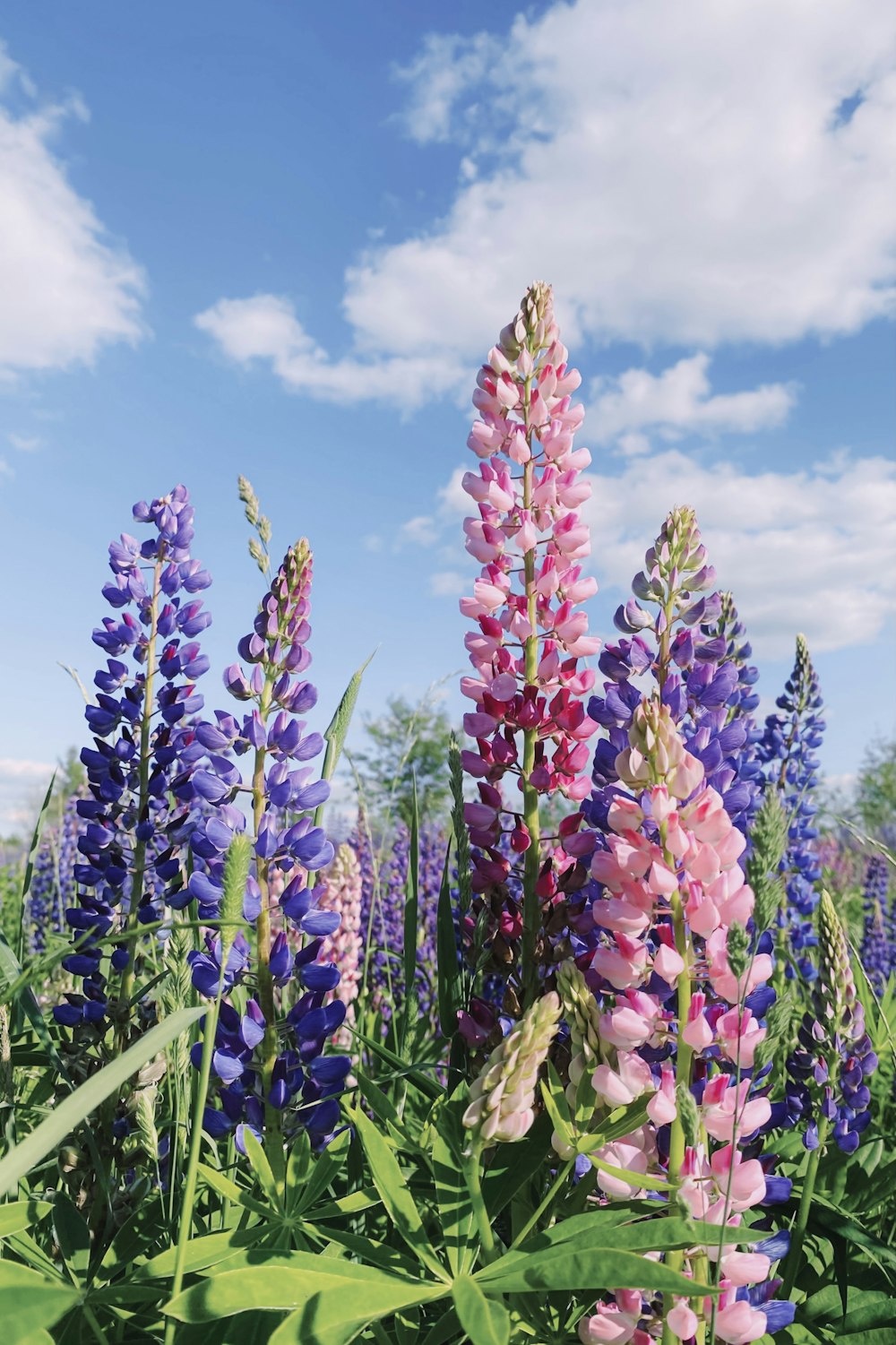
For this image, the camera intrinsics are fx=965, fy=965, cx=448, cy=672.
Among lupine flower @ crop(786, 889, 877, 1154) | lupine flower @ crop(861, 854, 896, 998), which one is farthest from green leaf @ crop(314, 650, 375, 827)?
lupine flower @ crop(861, 854, 896, 998)

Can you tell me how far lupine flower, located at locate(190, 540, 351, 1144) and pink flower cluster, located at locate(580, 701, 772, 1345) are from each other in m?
0.57

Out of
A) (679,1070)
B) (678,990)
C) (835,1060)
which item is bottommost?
(835,1060)

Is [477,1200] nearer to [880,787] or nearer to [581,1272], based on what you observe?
[581,1272]

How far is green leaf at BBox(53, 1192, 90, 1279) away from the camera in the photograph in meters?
1.55

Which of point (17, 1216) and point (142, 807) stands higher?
point (142, 807)

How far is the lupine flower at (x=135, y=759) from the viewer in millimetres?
2080

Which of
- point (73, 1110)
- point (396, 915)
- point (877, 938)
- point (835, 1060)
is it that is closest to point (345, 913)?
point (396, 915)

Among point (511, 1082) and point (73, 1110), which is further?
point (511, 1082)

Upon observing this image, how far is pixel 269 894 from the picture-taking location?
1.81 metres

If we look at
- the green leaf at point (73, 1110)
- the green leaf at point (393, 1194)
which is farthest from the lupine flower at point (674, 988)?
the green leaf at point (73, 1110)

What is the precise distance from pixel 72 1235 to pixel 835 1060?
5.27ft

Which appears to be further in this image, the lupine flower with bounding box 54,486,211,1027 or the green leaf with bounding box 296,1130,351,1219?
the lupine flower with bounding box 54,486,211,1027

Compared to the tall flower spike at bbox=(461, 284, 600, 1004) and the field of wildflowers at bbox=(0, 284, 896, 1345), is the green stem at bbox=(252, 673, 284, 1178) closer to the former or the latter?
the field of wildflowers at bbox=(0, 284, 896, 1345)

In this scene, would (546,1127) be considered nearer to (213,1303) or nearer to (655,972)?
(655,972)
